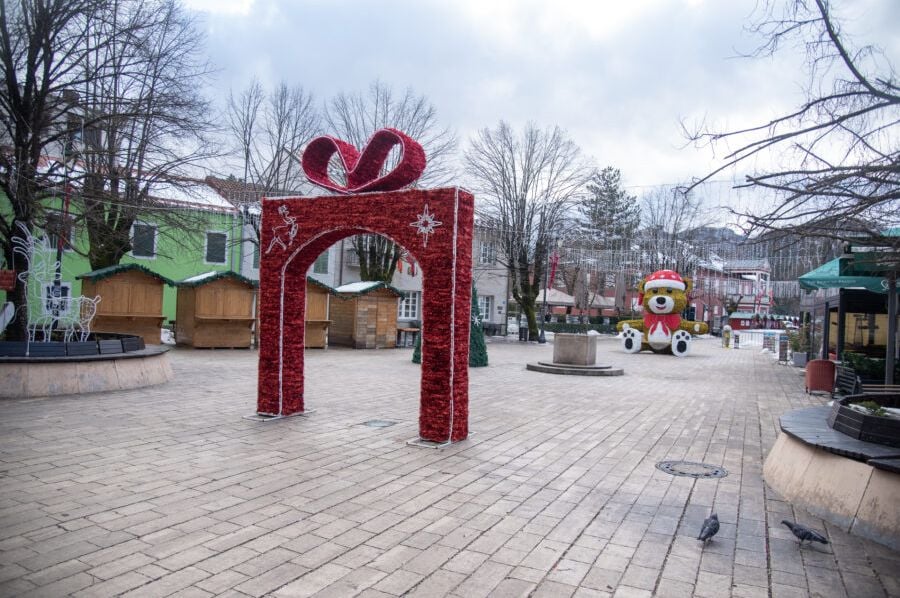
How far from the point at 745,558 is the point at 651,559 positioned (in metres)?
0.66

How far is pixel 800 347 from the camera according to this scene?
23.4 metres

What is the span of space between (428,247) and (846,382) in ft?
29.7

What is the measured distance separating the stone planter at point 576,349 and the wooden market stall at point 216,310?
32.8 ft

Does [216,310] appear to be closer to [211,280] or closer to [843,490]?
[211,280]

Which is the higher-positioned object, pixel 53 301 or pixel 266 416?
pixel 53 301

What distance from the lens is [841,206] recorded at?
13.1ft

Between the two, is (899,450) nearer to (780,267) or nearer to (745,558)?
(745,558)

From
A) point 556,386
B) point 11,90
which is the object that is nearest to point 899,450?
point 556,386

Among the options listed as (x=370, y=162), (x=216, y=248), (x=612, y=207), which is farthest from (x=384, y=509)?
(x=612, y=207)

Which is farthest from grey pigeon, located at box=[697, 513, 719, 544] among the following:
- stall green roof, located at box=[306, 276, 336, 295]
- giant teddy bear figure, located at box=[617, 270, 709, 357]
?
giant teddy bear figure, located at box=[617, 270, 709, 357]

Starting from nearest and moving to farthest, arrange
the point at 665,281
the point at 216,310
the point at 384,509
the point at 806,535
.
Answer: the point at 806,535 → the point at 384,509 → the point at 216,310 → the point at 665,281

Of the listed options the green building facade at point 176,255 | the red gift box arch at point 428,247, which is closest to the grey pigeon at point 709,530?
the red gift box arch at point 428,247

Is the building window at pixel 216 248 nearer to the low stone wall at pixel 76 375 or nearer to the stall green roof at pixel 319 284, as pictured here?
the stall green roof at pixel 319 284

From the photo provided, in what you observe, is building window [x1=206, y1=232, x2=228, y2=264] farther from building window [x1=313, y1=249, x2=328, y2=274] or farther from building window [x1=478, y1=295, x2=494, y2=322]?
Result: building window [x1=478, y1=295, x2=494, y2=322]
